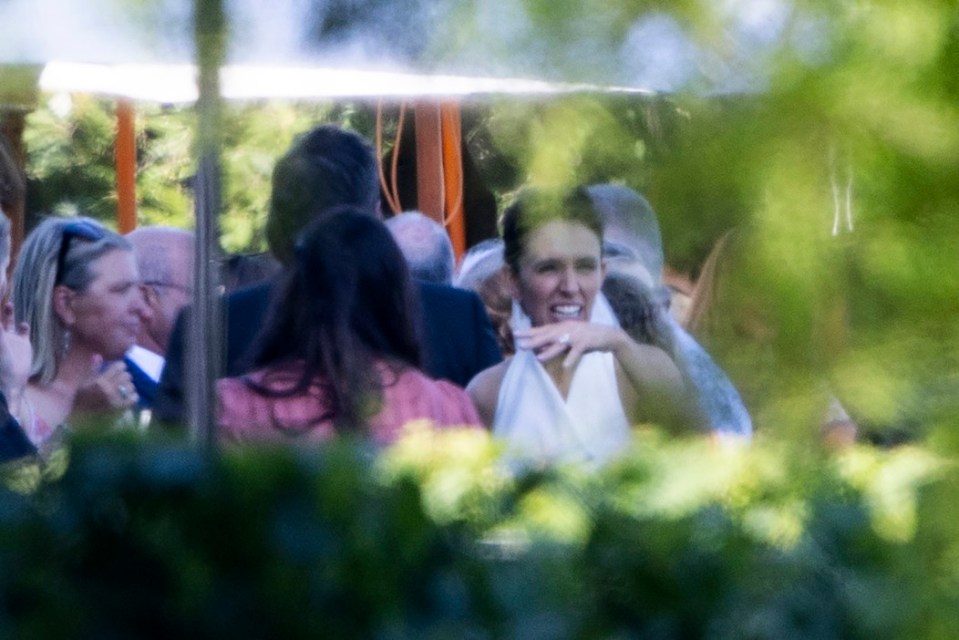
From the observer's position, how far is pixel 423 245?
1.66m

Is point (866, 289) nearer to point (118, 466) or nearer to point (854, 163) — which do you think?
point (854, 163)

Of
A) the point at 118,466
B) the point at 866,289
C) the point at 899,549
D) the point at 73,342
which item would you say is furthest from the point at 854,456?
the point at 73,342

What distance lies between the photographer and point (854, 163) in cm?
100

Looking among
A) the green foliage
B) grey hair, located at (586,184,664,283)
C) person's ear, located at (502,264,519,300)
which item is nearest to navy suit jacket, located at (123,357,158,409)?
the green foliage

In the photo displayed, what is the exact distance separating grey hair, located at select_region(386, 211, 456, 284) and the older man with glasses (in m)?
0.30

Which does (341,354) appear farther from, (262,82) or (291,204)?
(262,82)

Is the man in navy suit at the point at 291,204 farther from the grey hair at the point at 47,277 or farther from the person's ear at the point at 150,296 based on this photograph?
the grey hair at the point at 47,277

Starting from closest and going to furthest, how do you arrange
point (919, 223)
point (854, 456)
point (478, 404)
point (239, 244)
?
point (919, 223) < point (854, 456) < point (239, 244) < point (478, 404)

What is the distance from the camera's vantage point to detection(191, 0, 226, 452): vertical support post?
1337 mm

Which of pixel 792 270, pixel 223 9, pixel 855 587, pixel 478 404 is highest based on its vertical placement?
pixel 223 9

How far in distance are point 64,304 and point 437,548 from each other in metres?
0.85

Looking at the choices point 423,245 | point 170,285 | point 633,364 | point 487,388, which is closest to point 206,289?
point 170,285

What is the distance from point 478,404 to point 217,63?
633 mm

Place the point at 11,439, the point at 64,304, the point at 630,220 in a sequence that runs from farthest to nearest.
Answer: the point at 64,304 → the point at 11,439 → the point at 630,220
